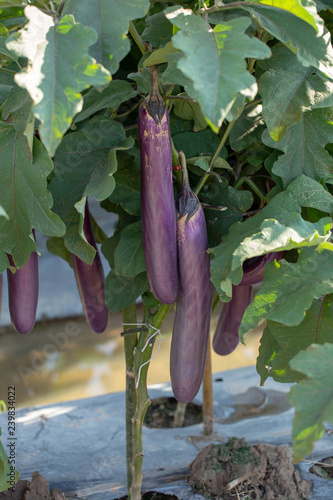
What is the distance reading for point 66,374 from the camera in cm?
267

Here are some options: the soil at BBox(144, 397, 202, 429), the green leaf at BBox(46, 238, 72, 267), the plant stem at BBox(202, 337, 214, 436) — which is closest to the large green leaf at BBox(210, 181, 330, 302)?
the green leaf at BBox(46, 238, 72, 267)

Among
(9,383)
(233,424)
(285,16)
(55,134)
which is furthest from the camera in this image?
(9,383)

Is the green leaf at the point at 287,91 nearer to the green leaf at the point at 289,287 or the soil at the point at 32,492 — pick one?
the green leaf at the point at 289,287

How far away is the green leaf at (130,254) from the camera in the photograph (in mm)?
755

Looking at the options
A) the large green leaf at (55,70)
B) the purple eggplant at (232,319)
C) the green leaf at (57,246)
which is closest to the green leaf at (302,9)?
the large green leaf at (55,70)

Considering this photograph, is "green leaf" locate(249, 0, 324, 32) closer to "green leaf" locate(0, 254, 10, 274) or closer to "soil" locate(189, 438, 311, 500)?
"green leaf" locate(0, 254, 10, 274)

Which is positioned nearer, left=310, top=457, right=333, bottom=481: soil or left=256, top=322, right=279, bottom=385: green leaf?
left=256, top=322, right=279, bottom=385: green leaf

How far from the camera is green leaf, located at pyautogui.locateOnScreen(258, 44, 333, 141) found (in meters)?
0.69

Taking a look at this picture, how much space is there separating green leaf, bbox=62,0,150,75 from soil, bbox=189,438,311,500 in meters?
0.71

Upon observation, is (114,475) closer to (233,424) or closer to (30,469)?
(30,469)

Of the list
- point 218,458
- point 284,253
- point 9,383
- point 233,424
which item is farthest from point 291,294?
point 9,383

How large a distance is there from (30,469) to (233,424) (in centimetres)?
46

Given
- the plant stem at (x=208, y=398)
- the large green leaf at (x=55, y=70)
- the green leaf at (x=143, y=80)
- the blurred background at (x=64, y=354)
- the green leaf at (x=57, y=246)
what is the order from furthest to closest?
the blurred background at (x=64, y=354), the plant stem at (x=208, y=398), the green leaf at (x=57, y=246), the green leaf at (x=143, y=80), the large green leaf at (x=55, y=70)

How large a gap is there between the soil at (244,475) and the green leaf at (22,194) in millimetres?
528
